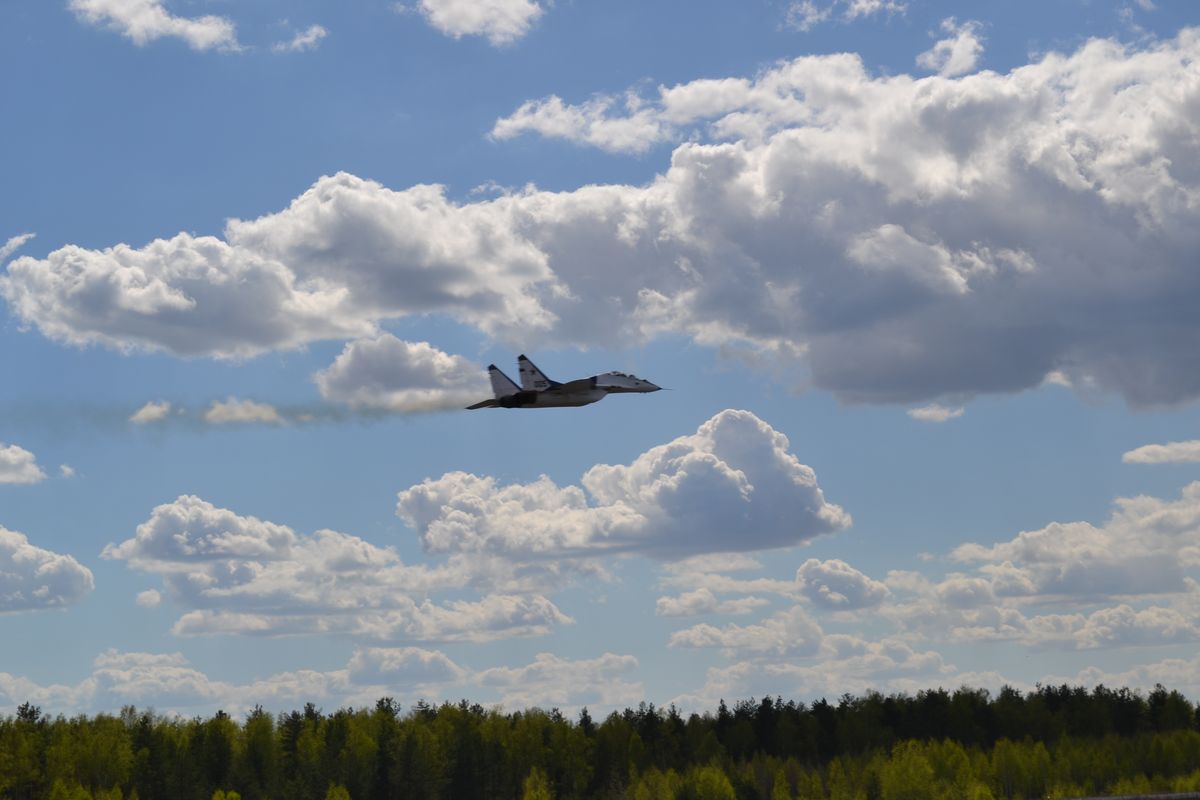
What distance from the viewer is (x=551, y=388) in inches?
4424

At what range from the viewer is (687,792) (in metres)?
198

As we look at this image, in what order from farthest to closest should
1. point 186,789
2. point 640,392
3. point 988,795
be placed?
1. point 186,789
2. point 988,795
3. point 640,392

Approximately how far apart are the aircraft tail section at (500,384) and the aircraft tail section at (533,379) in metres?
1.06

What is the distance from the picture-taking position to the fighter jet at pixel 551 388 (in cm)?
11125

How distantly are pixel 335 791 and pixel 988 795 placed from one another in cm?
8385

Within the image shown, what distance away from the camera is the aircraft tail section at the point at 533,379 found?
112688 mm

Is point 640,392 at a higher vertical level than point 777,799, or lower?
higher

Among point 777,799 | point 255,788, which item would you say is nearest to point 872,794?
point 777,799

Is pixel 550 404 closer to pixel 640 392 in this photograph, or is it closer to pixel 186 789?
pixel 640 392

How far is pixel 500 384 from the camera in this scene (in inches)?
4446

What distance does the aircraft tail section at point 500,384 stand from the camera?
112 m

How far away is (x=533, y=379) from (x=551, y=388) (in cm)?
179

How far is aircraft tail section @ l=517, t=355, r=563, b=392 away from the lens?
112688 mm

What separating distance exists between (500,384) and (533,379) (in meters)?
2.64
